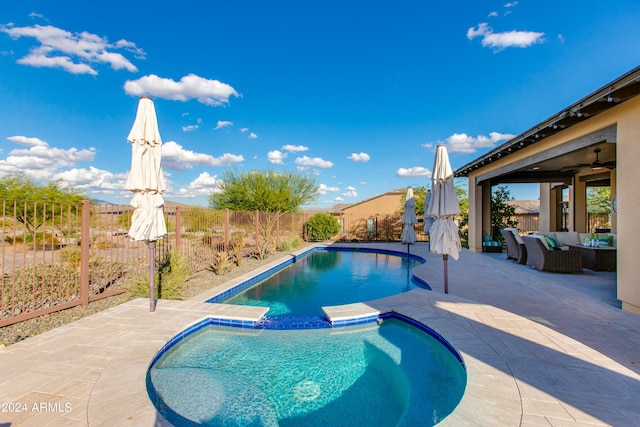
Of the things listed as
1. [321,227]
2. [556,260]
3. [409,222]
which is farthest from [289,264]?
[556,260]

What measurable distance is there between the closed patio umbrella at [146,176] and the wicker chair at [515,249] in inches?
397

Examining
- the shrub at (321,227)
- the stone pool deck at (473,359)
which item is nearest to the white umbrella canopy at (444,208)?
the stone pool deck at (473,359)

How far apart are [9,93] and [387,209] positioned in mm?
22170

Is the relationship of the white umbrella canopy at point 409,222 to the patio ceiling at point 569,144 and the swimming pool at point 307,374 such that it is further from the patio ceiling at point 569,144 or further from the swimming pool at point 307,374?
the swimming pool at point 307,374

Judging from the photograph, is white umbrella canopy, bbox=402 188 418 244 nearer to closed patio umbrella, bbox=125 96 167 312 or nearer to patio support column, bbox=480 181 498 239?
patio support column, bbox=480 181 498 239

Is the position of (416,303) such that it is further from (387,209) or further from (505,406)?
(387,209)

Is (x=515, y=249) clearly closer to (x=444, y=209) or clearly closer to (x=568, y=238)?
(x=568, y=238)

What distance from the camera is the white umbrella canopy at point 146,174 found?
448 cm

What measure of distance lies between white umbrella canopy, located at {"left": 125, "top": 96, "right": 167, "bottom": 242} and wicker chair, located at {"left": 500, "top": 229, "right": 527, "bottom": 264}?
10.1 meters

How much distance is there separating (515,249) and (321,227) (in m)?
10.9

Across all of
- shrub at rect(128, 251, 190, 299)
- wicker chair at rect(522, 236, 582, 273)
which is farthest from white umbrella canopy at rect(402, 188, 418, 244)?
shrub at rect(128, 251, 190, 299)

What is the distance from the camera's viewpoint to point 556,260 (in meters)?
7.98

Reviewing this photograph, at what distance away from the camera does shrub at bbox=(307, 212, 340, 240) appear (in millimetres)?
18625

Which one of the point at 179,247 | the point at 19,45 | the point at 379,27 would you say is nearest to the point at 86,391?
the point at 179,247
